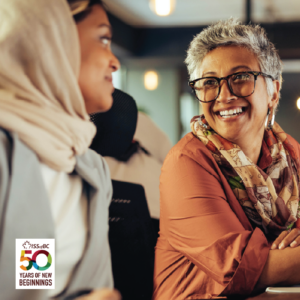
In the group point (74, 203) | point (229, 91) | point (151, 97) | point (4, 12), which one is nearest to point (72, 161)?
point (74, 203)

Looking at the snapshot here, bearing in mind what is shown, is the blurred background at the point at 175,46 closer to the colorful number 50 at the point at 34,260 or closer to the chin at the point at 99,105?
the chin at the point at 99,105

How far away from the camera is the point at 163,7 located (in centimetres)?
109

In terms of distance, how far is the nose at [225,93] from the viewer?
112 centimetres

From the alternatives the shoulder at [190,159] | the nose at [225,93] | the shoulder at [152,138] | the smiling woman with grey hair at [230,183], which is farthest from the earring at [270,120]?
the shoulder at [152,138]

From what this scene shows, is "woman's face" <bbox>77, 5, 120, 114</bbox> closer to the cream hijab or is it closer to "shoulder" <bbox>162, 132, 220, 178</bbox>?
the cream hijab

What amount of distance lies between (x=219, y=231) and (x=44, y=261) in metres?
0.53

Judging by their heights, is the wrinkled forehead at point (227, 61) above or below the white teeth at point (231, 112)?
above

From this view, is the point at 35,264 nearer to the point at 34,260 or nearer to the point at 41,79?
the point at 34,260

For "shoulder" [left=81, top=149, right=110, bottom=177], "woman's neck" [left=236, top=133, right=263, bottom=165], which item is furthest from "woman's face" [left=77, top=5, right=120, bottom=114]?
"woman's neck" [left=236, top=133, right=263, bottom=165]

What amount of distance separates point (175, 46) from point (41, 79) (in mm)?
664

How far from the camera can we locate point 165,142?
3.71ft

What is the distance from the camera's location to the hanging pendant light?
1.08 metres

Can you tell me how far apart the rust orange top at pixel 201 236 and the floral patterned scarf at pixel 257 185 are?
51mm

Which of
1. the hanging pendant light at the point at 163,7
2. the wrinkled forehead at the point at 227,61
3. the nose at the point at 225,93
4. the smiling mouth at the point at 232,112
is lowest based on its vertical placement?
the smiling mouth at the point at 232,112
